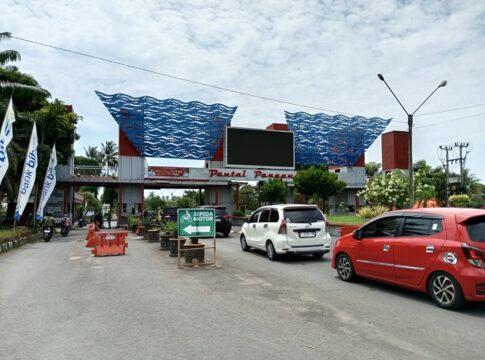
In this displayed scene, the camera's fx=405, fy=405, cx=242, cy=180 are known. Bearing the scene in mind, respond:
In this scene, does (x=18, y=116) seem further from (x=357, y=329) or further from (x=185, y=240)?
(x=357, y=329)

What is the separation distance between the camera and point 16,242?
17.6m

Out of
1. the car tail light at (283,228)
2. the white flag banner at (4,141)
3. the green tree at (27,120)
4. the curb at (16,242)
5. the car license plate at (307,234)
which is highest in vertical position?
the green tree at (27,120)

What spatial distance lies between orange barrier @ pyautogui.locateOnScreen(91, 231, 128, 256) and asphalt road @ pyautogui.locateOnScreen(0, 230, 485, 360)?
3.77 metres

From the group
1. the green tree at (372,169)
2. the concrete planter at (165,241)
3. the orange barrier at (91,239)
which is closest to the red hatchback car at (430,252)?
the concrete planter at (165,241)

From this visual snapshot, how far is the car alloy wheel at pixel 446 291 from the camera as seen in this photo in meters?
6.18

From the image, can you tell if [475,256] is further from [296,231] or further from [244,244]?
[244,244]

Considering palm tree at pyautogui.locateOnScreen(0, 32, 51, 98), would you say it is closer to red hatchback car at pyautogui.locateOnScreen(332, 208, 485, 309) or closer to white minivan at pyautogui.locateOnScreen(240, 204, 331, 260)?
white minivan at pyautogui.locateOnScreen(240, 204, 331, 260)

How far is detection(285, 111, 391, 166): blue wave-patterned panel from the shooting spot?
159 ft

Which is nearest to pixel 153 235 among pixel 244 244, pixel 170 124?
pixel 244 244

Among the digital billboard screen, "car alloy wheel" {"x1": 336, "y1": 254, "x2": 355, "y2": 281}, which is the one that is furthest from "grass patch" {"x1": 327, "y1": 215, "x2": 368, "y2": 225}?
the digital billboard screen

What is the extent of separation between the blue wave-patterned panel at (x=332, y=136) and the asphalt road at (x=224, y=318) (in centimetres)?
3968

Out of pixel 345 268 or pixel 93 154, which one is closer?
pixel 345 268

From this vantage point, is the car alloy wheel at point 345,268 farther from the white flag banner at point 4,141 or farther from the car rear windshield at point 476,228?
→ the white flag banner at point 4,141

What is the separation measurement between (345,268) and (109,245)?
8.56m
